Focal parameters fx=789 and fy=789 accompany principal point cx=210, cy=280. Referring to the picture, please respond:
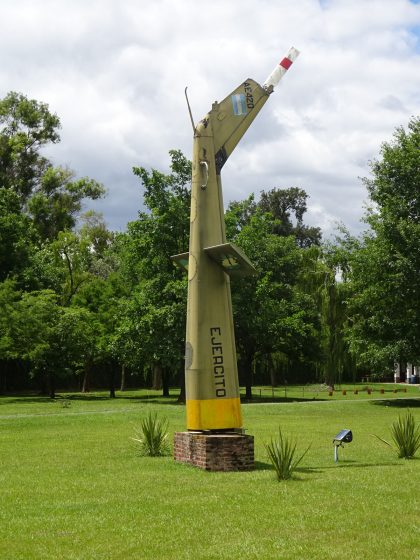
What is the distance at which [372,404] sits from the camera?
35594mm

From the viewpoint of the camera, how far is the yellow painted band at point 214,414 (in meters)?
14.3

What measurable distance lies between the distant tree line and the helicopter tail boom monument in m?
21.5

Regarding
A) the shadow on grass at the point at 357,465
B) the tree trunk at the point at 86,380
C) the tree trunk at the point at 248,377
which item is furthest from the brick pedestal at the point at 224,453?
the tree trunk at the point at 86,380

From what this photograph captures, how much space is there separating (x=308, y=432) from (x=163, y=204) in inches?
836

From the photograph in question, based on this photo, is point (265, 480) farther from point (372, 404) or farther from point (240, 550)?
point (372, 404)

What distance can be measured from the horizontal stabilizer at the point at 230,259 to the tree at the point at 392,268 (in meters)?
21.8

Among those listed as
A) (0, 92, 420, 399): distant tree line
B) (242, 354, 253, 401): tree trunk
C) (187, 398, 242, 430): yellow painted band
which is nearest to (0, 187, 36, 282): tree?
(0, 92, 420, 399): distant tree line

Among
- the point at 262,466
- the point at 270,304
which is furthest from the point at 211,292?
the point at 270,304

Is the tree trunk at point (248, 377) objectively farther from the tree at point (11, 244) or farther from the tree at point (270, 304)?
the tree at point (11, 244)

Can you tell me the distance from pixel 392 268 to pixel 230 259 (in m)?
23.4

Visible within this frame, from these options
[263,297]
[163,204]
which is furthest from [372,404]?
[163,204]

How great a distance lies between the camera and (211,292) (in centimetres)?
1461

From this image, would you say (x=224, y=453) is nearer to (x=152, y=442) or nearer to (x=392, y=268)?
(x=152, y=442)

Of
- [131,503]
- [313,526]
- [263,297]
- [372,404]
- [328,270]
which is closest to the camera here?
[313,526]
